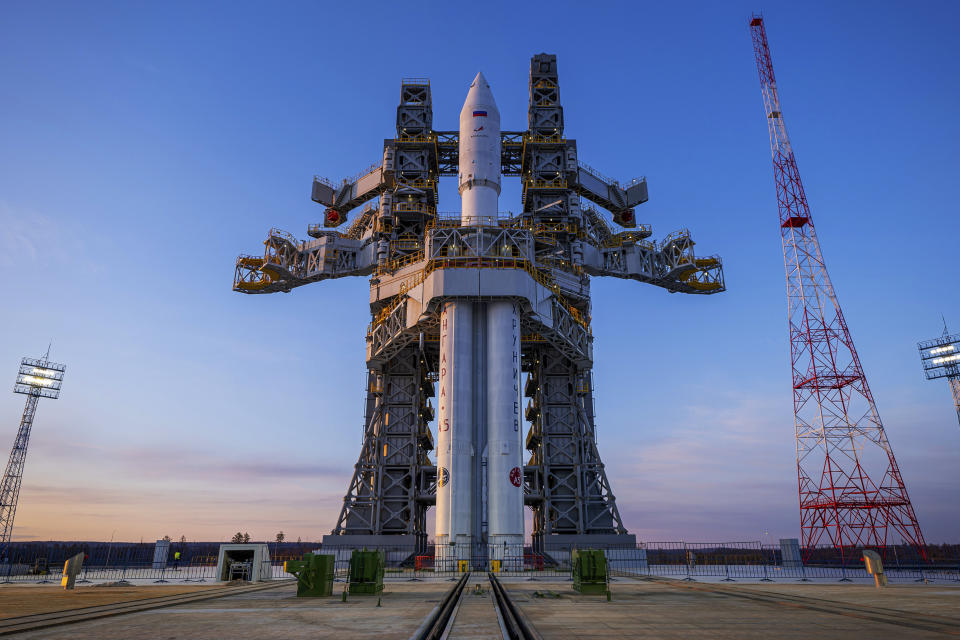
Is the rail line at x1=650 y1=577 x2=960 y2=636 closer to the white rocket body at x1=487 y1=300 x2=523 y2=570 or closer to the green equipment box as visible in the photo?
the green equipment box

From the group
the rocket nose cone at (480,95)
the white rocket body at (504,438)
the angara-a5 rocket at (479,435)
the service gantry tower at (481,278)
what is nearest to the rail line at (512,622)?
the white rocket body at (504,438)

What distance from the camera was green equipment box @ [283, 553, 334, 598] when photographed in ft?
67.3

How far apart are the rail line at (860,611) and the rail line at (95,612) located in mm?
18711

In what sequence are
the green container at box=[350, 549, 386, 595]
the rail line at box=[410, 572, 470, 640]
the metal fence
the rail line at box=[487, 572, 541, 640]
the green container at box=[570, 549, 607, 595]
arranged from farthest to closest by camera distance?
1. the metal fence
2. the green container at box=[570, 549, 607, 595]
3. the green container at box=[350, 549, 386, 595]
4. the rail line at box=[410, 572, 470, 640]
5. the rail line at box=[487, 572, 541, 640]

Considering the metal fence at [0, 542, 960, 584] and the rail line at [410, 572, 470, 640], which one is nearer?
the rail line at [410, 572, 470, 640]

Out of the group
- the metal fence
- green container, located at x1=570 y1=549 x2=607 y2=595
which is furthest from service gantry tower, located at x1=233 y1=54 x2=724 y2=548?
green container, located at x1=570 y1=549 x2=607 y2=595

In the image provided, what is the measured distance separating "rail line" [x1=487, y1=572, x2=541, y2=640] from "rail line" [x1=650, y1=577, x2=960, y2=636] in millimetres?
8335

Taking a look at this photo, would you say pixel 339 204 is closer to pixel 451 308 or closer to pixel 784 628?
pixel 451 308

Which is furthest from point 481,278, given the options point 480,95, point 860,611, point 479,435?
point 860,611

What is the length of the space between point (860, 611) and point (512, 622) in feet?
33.5

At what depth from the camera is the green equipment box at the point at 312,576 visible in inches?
808

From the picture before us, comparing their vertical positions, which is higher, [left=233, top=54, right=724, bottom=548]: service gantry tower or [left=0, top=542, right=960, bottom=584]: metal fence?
[left=233, top=54, right=724, bottom=548]: service gantry tower

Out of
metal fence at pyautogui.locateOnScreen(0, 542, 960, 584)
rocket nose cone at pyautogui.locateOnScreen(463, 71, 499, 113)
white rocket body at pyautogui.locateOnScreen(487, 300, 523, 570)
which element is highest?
rocket nose cone at pyautogui.locateOnScreen(463, 71, 499, 113)

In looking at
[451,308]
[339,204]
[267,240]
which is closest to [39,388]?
[267,240]
